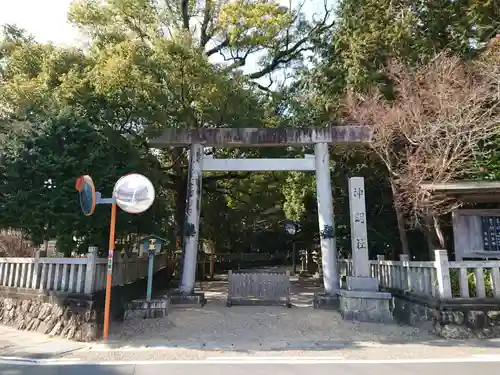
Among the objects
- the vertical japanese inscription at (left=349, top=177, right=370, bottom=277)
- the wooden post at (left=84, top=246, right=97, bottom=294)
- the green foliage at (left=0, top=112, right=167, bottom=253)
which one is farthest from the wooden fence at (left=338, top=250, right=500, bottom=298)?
the wooden post at (left=84, top=246, right=97, bottom=294)

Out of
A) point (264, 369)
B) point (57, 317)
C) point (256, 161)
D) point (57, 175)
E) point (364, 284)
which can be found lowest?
point (264, 369)

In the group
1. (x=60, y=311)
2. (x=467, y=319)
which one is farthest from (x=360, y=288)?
(x=60, y=311)

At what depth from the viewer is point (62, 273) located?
9.12 meters

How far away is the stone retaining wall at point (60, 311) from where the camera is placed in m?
8.26

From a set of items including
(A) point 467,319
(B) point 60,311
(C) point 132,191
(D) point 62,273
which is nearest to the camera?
(C) point 132,191

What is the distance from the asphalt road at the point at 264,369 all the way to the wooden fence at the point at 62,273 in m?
2.46

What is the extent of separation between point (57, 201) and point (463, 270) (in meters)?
9.41

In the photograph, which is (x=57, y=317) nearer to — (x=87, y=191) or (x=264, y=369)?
(x=87, y=191)

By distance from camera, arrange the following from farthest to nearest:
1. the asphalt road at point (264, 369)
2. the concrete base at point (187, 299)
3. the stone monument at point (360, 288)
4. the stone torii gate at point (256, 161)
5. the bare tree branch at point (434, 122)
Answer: the stone torii gate at point (256, 161)
the concrete base at point (187, 299)
the bare tree branch at point (434, 122)
the stone monument at point (360, 288)
the asphalt road at point (264, 369)

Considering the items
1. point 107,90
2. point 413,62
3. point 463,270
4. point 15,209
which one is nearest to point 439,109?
point 413,62

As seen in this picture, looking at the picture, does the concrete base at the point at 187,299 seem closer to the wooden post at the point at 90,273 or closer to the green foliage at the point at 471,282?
the wooden post at the point at 90,273

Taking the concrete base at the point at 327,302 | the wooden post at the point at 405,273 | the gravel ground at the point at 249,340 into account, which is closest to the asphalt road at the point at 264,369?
the gravel ground at the point at 249,340

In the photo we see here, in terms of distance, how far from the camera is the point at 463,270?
337 inches

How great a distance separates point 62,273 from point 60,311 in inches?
35.9
